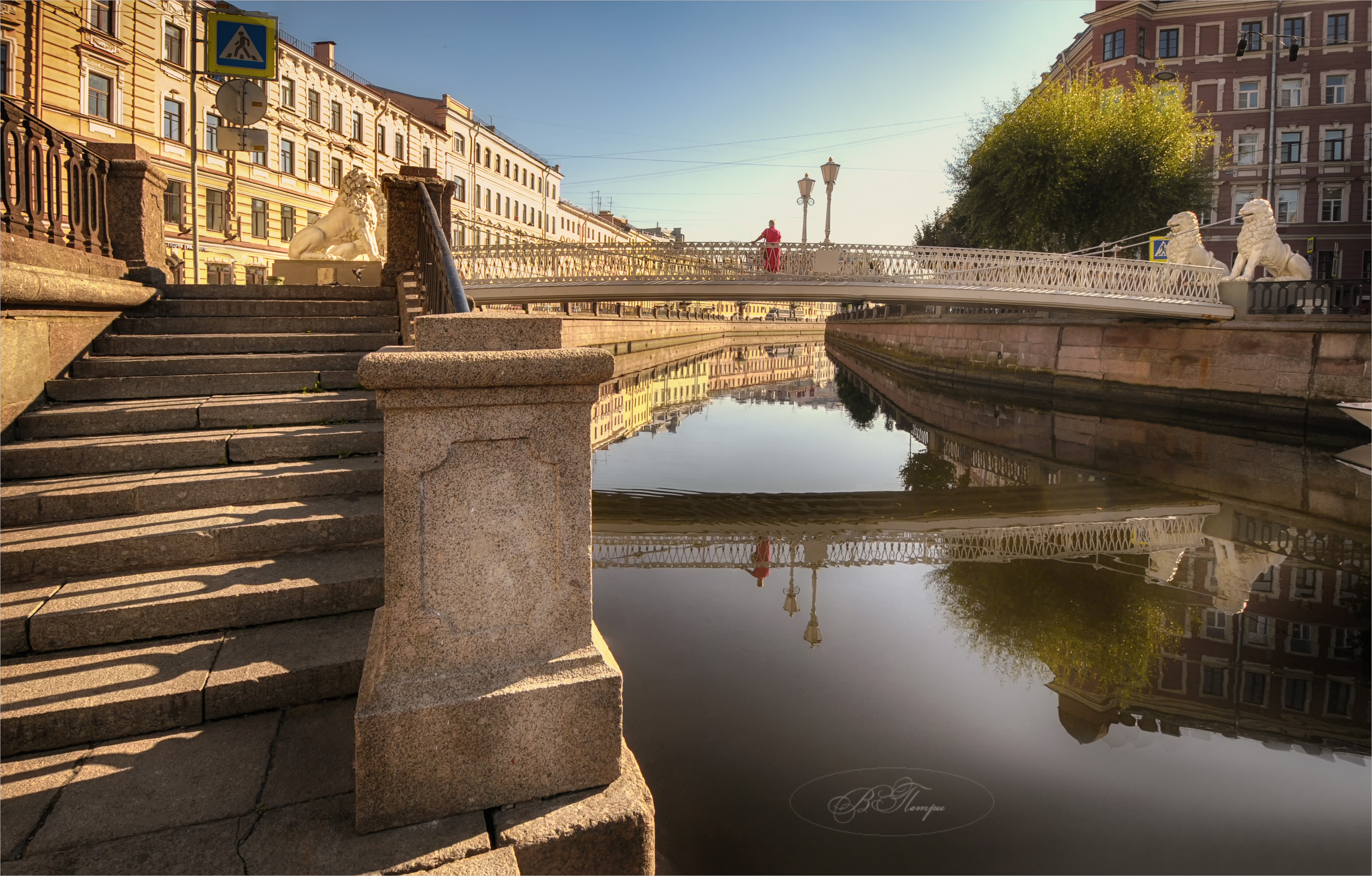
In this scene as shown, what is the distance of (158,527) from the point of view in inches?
145

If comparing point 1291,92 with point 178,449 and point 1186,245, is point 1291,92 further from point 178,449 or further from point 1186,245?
point 178,449

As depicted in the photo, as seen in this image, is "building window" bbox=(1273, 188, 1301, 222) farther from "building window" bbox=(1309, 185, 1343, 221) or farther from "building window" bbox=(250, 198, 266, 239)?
"building window" bbox=(250, 198, 266, 239)

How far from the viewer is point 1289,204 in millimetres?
36344

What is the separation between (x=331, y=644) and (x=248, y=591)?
18.8 inches

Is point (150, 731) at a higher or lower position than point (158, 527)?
lower

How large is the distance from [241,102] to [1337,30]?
4436 centimetres

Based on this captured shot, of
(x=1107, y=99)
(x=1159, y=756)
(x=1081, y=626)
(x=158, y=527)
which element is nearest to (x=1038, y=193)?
(x=1107, y=99)

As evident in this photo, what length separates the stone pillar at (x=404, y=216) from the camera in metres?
7.48

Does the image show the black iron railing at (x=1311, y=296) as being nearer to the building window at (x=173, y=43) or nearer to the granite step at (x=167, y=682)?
the granite step at (x=167, y=682)

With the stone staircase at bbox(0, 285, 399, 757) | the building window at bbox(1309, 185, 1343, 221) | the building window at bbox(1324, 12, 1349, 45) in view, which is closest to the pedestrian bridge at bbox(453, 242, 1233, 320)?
the stone staircase at bbox(0, 285, 399, 757)

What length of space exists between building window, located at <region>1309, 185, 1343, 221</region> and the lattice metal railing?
36554mm

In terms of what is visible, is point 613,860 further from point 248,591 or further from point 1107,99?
point 1107,99

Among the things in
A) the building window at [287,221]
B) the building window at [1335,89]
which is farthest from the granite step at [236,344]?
the building window at [1335,89]

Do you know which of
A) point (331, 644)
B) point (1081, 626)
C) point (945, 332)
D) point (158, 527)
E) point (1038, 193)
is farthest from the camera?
point (945, 332)
